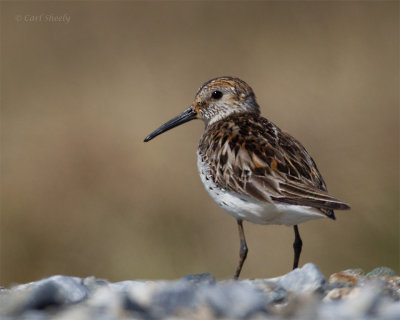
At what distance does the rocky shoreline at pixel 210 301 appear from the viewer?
3930 mm

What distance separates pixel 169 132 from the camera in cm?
1184

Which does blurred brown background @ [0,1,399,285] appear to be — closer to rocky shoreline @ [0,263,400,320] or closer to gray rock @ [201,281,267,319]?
rocky shoreline @ [0,263,400,320]

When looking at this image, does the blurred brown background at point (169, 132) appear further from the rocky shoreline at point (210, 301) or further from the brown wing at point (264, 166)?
the rocky shoreline at point (210, 301)

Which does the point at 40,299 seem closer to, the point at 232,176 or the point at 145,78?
the point at 232,176

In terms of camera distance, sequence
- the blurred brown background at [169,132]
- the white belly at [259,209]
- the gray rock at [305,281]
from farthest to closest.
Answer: the blurred brown background at [169,132] < the white belly at [259,209] < the gray rock at [305,281]

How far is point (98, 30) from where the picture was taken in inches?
555

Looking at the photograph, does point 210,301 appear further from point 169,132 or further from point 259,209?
point 169,132

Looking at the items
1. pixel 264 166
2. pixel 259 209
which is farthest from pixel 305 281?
pixel 264 166

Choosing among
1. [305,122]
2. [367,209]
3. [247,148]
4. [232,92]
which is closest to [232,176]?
[247,148]

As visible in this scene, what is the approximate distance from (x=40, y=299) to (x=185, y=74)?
863 centimetres
